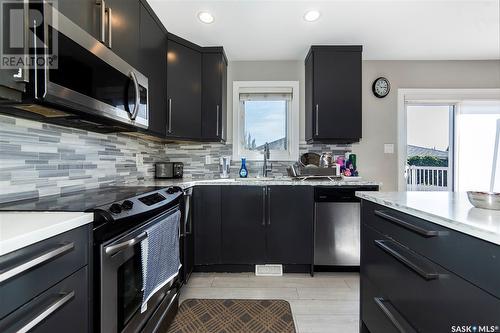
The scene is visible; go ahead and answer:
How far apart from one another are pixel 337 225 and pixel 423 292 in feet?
4.80

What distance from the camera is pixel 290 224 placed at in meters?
2.37

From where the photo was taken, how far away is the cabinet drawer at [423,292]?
69 centimetres

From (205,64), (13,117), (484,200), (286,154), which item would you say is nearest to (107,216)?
(13,117)

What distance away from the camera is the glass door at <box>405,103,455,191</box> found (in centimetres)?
317

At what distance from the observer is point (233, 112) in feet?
9.94

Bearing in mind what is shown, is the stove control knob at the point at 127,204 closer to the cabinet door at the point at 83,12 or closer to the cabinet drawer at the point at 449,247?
the cabinet door at the point at 83,12

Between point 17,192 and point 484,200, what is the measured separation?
200 centimetres

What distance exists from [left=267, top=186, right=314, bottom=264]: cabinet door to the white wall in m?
0.95

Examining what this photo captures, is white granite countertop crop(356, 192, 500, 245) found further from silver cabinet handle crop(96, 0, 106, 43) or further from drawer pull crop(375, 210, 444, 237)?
silver cabinet handle crop(96, 0, 106, 43)

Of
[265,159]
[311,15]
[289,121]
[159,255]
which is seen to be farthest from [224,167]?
[311,15]

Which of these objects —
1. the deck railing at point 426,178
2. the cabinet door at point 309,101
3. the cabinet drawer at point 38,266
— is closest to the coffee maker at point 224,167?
the cabinet door at point 309,101

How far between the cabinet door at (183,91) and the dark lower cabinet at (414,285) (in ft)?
6.02

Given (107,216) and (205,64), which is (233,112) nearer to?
(205,64)

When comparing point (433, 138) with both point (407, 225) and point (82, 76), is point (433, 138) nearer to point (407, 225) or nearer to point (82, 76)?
point (407, 225)
